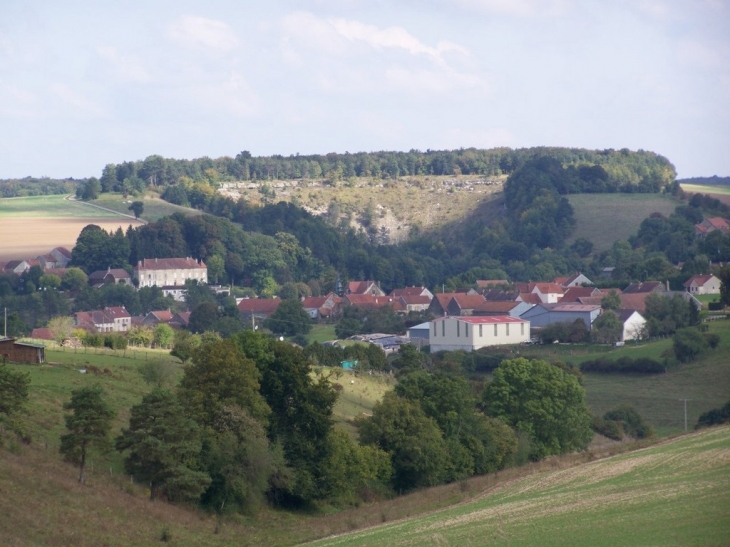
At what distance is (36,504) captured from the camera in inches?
1032

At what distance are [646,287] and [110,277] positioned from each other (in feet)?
171

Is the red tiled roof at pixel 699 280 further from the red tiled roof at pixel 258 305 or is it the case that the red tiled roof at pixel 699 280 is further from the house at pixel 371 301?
the red tiled roof at pixel 258 305

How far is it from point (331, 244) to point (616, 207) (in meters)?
37.3

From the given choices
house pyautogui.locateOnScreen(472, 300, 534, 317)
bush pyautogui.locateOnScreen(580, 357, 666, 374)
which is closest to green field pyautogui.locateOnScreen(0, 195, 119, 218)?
house pyautogui.locateOnScreen(472, 300, 534, 317)

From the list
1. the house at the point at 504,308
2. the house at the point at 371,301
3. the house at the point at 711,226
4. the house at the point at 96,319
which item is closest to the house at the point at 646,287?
the house at the point at 504,308

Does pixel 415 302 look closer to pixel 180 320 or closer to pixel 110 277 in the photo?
pixel 180 320

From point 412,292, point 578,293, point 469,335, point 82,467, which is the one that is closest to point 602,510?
point 82,467

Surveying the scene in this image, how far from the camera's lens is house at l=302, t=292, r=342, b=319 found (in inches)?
4070

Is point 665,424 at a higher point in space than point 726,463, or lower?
lower

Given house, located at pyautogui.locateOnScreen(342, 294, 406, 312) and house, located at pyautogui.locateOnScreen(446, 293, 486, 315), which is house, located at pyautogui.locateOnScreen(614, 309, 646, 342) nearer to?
house, located at pyautogui.locateOnScreen(446, 293, 486, 315)

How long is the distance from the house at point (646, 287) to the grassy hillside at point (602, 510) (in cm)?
6371

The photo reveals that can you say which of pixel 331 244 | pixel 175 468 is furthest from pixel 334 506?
pixel 331 244

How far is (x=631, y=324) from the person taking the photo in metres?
75.9

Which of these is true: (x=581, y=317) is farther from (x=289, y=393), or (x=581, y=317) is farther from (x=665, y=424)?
(x=289, y=393)
